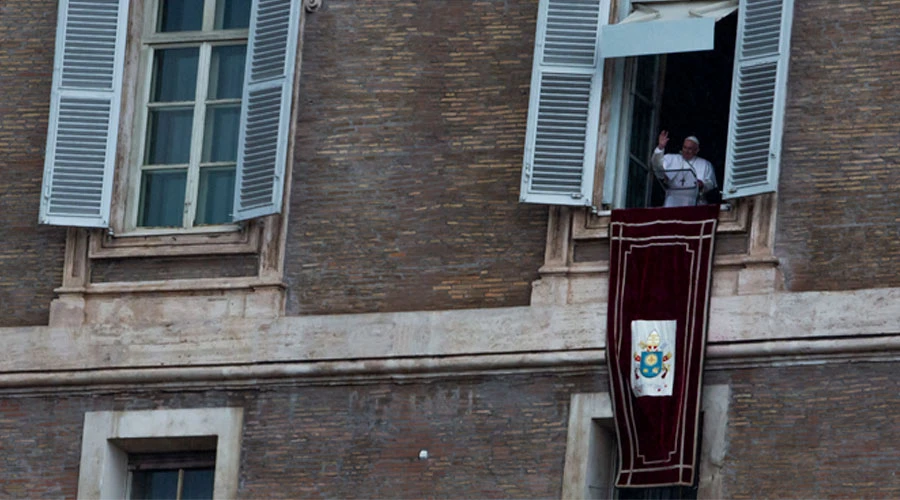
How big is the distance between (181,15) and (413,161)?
8.02ft

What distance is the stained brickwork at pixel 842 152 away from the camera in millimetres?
24828

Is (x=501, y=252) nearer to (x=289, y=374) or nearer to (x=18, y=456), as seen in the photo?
(x=289, y=374)

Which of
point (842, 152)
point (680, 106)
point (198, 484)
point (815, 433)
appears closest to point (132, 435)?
point (198, 484)

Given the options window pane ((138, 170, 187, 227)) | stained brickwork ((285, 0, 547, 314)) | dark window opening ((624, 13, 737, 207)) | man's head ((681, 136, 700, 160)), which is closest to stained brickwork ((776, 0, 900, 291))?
man's head ((681, 136, 700, 160))

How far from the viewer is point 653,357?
25.0m

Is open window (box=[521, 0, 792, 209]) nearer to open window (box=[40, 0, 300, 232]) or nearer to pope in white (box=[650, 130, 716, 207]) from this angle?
pope in white (box=[650, 130, 716, 207])

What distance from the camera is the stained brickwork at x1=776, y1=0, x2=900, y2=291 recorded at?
2483 centimetres

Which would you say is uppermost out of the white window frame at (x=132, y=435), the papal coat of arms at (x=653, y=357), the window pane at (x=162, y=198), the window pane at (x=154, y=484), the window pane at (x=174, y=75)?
the window pane at (x=174, y=75)

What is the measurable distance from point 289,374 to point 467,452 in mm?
1505

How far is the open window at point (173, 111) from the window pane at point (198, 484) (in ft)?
6.05

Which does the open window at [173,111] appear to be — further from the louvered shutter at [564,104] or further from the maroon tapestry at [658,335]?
the maroon tapestry at [658,335]

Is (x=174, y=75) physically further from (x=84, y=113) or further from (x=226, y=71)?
(x=84, y=113)

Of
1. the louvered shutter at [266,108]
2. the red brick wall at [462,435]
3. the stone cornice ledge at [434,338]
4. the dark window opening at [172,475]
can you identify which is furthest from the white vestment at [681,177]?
the dark window opening at [172,475]

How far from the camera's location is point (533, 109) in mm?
25828
